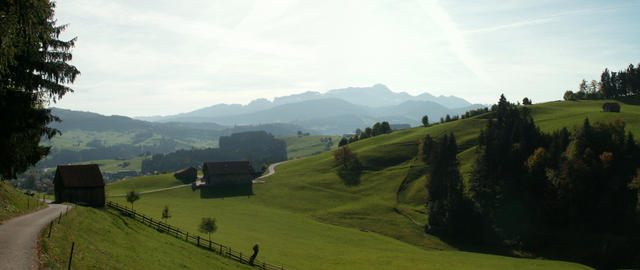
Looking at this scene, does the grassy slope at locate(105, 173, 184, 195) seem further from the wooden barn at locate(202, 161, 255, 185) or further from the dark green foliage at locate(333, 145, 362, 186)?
the dark green foliage at locate(333, 145, 362, 186)

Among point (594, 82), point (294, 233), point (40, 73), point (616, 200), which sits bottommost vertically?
point (294, 233)

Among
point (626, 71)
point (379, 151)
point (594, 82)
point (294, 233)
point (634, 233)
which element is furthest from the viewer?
point (594, 82)

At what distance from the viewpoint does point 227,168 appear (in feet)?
390

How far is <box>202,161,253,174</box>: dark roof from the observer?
11625cm

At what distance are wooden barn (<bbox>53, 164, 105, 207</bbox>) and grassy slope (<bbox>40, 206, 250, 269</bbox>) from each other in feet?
35.5

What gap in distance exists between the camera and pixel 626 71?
168 m

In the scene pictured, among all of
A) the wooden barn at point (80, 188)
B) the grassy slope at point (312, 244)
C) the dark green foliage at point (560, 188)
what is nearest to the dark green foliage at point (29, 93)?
the wooden barn at point (80, 188)

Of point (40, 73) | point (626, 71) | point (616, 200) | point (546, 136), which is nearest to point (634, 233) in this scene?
point (616, 200)

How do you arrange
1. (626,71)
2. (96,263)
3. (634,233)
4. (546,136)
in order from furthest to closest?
1. (626,71)
2. (546,136)
3. (634,233)
4. (96,263)

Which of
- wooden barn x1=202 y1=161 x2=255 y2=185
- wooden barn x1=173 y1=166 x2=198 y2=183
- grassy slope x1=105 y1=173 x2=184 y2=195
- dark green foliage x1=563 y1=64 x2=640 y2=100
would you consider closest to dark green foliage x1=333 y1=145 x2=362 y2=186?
wooden barn x1=202 y1=161 x2=255 y2=185

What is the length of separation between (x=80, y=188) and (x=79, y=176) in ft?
8.02

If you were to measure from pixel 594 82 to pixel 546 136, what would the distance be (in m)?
130

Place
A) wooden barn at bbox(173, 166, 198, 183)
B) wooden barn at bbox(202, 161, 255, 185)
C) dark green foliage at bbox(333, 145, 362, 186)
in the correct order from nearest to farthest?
wooden barn at bbox(202, 161, 255, 185)
dark green foliage at bbox(333, 145, 362, 186)
wooden barn at bbox(173, 166, 198, 183)

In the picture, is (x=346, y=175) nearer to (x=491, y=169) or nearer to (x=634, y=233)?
(x=491, y=169)
